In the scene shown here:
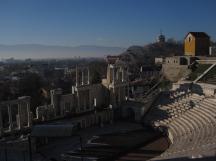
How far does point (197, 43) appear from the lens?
43594 millimetres

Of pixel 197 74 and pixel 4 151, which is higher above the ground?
pixel 197 74

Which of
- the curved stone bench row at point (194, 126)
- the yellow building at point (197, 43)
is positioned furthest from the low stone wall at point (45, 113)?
the yellow building at point (197, 43)

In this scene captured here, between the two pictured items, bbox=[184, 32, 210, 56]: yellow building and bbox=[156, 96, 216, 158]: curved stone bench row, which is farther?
bbox=[184, 32, 210, 56]: yellow building

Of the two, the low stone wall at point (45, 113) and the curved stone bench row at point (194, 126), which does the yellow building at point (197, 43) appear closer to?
the curved stone bench row at point (194, 126)

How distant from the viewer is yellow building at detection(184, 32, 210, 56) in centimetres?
4359

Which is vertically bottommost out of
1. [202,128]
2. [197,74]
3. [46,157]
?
[46,157]

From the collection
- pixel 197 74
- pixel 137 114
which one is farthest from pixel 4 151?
pixel 197 74

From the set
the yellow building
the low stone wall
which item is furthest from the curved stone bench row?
the yellow building

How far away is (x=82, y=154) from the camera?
20562mm

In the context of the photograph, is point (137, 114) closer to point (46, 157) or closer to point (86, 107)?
point (86, 107)

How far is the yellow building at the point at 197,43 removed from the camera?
43.6 meters

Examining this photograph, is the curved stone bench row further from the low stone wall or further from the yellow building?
the yellow building

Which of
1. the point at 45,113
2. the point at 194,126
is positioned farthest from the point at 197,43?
the point at 45,113

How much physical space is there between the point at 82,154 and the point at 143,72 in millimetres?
49348
